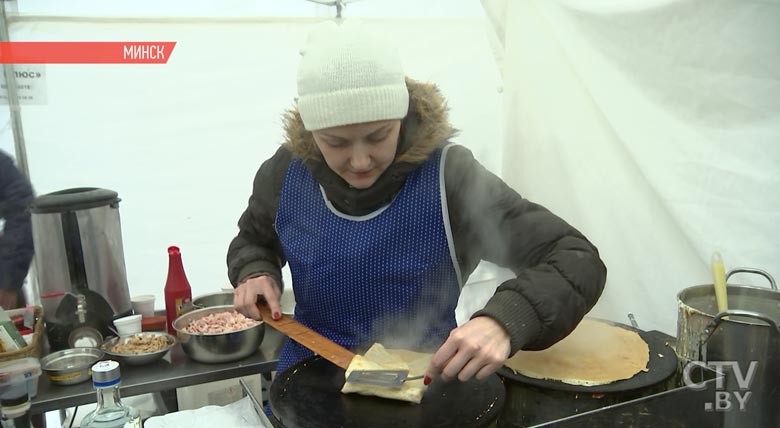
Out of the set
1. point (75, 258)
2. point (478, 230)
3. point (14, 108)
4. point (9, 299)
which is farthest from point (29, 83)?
point (478, 230)

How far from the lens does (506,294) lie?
0.91 metres

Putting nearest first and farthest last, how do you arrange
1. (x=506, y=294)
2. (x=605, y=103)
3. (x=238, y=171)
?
(x=506, y=294) < (x=605, y=103) < (x=238, y=171)

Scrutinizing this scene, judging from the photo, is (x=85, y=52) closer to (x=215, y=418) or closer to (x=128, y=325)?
(x=128, y=325)

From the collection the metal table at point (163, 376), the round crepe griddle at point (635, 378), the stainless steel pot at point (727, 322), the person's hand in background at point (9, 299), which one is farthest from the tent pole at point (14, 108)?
the stainless steel pot at point (727, 322)

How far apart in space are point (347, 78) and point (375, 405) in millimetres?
612

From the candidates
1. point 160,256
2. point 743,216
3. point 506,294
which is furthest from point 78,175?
point 743,216

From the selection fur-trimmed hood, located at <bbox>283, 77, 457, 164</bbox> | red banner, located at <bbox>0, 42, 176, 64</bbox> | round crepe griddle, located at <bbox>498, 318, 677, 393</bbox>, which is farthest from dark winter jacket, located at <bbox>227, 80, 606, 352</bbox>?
red banner, located at <bbox>0, 42, 176, 64</bbox>

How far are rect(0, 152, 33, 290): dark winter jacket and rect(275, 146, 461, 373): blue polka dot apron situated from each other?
93 cm

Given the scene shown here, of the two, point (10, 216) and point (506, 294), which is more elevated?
point (10, 216)

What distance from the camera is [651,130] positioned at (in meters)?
1.39

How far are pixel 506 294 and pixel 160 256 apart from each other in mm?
1512

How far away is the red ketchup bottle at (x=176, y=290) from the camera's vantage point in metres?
1.88

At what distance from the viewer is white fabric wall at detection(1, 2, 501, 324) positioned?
160 centimetres

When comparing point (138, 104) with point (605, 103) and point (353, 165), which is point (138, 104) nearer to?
point (353, 165)
